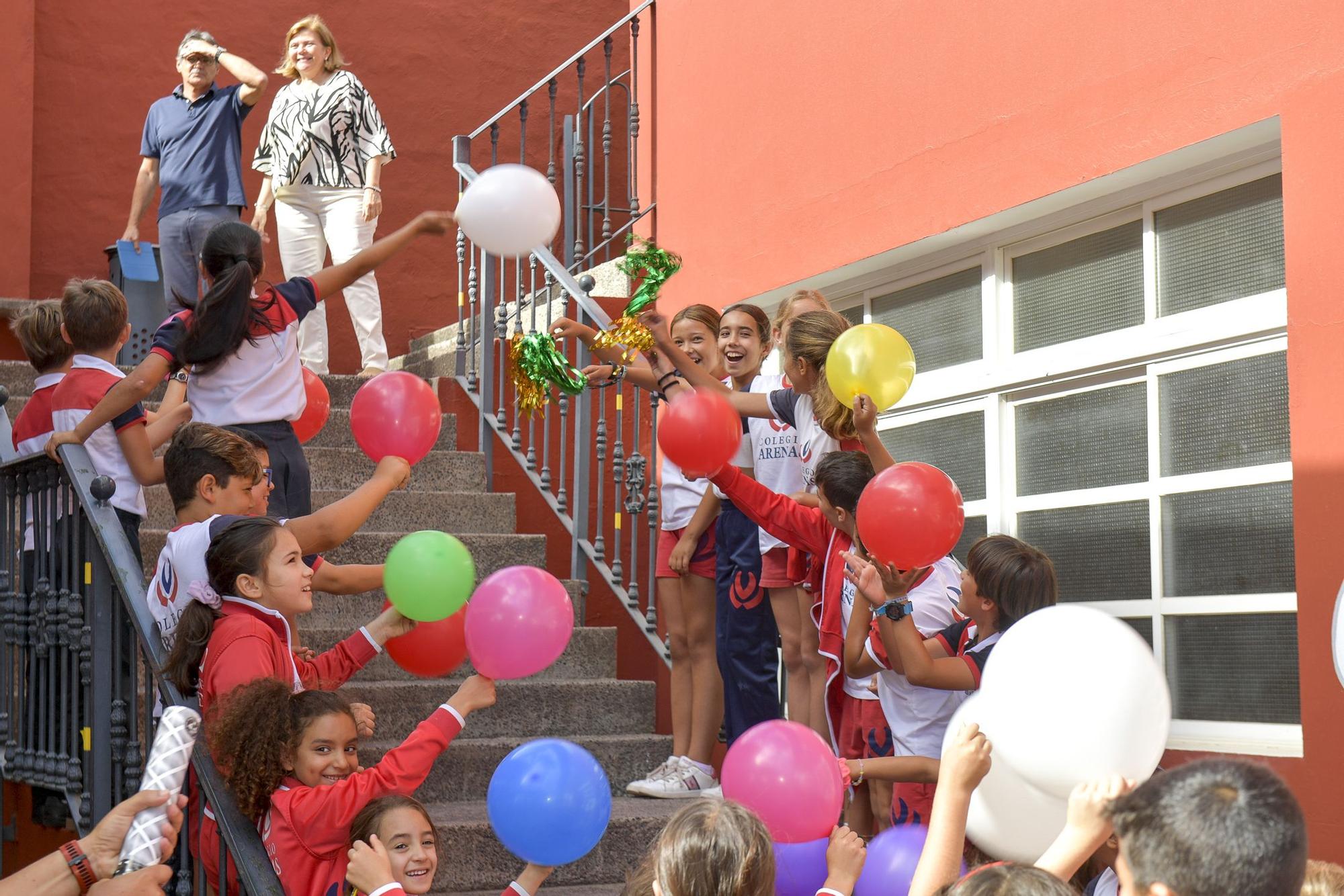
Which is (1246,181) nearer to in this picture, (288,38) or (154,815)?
(154,815)

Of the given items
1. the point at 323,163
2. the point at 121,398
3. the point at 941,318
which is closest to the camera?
the point at 121,398

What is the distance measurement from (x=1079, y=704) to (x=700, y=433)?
162 centimetres

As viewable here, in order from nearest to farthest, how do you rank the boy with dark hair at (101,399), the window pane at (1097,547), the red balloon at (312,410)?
the boy with dark hair at (101,399)
the window pane at (1097,547)
the red balloon at (312,410)

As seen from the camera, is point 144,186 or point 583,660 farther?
point 144,186

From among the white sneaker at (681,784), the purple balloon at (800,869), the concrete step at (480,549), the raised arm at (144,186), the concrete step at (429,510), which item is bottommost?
the white sneaker at (681,784)

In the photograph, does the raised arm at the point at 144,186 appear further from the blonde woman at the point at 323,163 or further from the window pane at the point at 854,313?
the window pane at the point at 854,313

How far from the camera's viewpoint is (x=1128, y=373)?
13.5 feet

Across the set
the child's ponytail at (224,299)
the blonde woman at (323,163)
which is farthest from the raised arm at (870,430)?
the blonde woman at (323,163)

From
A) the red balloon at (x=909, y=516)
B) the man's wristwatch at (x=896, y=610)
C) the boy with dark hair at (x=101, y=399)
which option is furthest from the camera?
the boy with dark hair at (x=101, y=399)

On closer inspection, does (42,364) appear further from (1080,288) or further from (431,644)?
(1080,288)

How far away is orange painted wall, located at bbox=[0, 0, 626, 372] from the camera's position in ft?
25.3

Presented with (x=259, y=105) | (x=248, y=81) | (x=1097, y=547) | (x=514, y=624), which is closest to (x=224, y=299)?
(x=514, y=624)

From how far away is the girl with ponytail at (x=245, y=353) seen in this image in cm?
367

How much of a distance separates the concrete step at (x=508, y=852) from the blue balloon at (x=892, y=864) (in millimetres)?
1246
